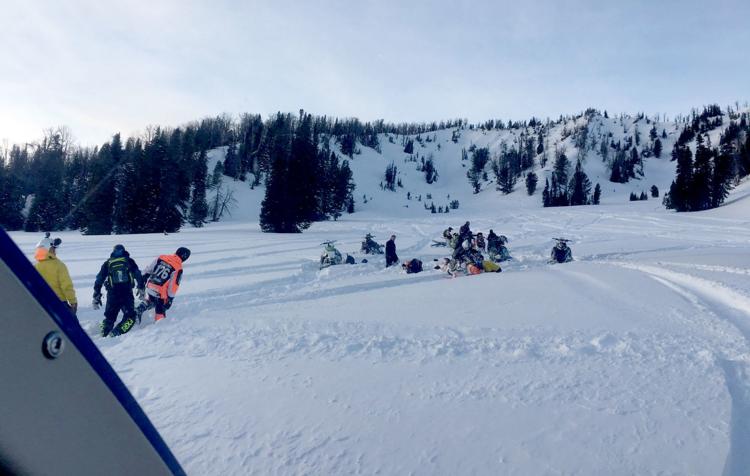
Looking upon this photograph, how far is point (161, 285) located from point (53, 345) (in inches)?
281

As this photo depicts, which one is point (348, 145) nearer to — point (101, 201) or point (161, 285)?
point (101, 201)

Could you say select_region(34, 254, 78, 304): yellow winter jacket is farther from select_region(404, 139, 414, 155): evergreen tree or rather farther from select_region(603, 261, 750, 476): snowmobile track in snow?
select_region(404, 139, 414, 155): evergreen tree

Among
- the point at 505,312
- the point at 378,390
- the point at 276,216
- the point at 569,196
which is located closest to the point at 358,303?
the point at 505,312

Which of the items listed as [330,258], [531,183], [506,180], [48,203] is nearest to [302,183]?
[330,258]

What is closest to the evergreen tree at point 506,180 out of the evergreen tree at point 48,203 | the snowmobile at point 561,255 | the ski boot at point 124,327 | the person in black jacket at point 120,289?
the evergreen tree at point 48,203

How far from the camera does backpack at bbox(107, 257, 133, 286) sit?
273 inches

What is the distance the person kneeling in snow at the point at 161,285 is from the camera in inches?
285

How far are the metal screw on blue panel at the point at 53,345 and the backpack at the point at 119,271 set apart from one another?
23.2 ft

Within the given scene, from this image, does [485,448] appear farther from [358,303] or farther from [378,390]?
[358,303]

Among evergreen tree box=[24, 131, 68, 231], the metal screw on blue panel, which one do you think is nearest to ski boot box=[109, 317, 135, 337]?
the metal screw on blue panel

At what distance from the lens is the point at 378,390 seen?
3621 millimetres

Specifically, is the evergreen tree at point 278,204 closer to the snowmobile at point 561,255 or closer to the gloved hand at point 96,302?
the snowmobile at point 561,255

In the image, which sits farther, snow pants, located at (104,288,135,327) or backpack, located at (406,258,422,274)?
backpack, located at (406,258,422,274)

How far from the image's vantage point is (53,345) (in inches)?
32.5
